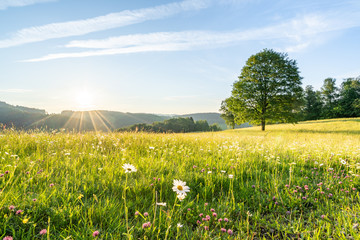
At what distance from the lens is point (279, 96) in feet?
82.1

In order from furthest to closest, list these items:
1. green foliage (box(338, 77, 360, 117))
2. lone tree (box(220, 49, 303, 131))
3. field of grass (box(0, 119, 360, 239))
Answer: green foliage (box(338, 77, 360, 117)) → lone tree (box(220, 49, 303, 131)) → field of grass (box(0, 119, 360, 239))

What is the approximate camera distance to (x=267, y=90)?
25797 millimetres

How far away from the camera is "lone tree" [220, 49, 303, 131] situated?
24.8 meters

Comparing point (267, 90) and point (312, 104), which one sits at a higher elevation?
point (312, 104)

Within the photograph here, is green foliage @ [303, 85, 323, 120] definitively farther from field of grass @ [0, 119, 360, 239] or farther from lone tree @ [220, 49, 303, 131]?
field of grass @ [0, 119, 360, 239]

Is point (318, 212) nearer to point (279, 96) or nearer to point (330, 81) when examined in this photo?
point (279, 96)

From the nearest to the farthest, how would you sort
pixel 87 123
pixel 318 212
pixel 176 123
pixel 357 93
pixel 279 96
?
1. pixel 318 212
2. pixel 279 96
3. pixel 357 93
4. pixel 176 123
5. pixel 87 123

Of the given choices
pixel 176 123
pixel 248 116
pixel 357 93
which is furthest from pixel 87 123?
pixel 357 93

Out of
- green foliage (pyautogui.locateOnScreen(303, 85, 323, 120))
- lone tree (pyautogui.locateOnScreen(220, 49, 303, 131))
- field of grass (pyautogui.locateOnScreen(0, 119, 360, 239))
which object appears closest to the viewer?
field of grass (pyautogui.locateOnScreen(0, 119, 360, 239))

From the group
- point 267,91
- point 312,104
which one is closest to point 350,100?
point 312,104

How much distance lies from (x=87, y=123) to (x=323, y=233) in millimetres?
168818

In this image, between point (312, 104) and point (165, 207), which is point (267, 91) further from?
point (312, 104)

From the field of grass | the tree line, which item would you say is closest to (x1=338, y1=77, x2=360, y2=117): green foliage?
the tree line

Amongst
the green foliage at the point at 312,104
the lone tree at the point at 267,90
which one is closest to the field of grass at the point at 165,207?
the lone tree at the point at 267,90
